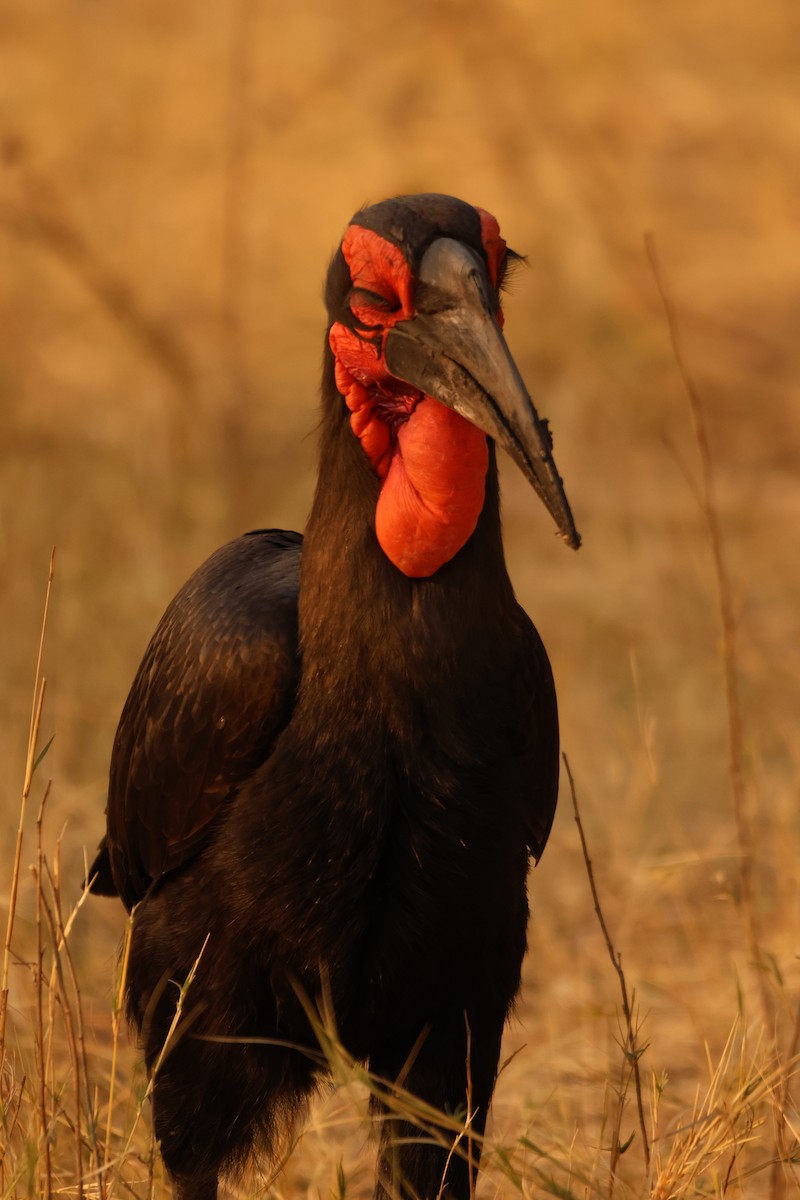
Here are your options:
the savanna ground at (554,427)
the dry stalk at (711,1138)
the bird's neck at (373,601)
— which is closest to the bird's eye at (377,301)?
the bird's neck at (373,601)

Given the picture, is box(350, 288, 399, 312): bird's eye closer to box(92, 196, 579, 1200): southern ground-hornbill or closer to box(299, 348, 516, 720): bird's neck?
box(92, 196, 579, 1200): southern ground-hornbill

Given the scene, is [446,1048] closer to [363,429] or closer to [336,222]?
[363,429]

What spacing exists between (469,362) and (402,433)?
191 mm

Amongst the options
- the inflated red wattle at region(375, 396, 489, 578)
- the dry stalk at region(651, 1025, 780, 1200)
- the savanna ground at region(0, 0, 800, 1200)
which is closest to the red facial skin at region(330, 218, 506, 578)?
the inflated red wattle at region(375, 396, 489, 578)

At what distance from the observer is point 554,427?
776cm

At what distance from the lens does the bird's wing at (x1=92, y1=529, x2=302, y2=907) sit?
7.97 ft

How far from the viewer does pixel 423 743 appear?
2.35m

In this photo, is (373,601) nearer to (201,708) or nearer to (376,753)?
(376,753)

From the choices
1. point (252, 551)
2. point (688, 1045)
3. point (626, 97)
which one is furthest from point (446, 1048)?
point (626, 97)

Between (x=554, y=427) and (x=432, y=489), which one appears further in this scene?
(x=554, y=427)

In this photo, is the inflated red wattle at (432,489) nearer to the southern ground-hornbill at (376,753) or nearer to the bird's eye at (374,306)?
the southern ground-hornbill at (376,753)

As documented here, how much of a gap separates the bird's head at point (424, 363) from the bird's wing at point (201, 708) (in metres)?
0.27

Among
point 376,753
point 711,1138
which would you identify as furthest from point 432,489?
point 711,1138

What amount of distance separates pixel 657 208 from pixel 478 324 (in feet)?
25.2
